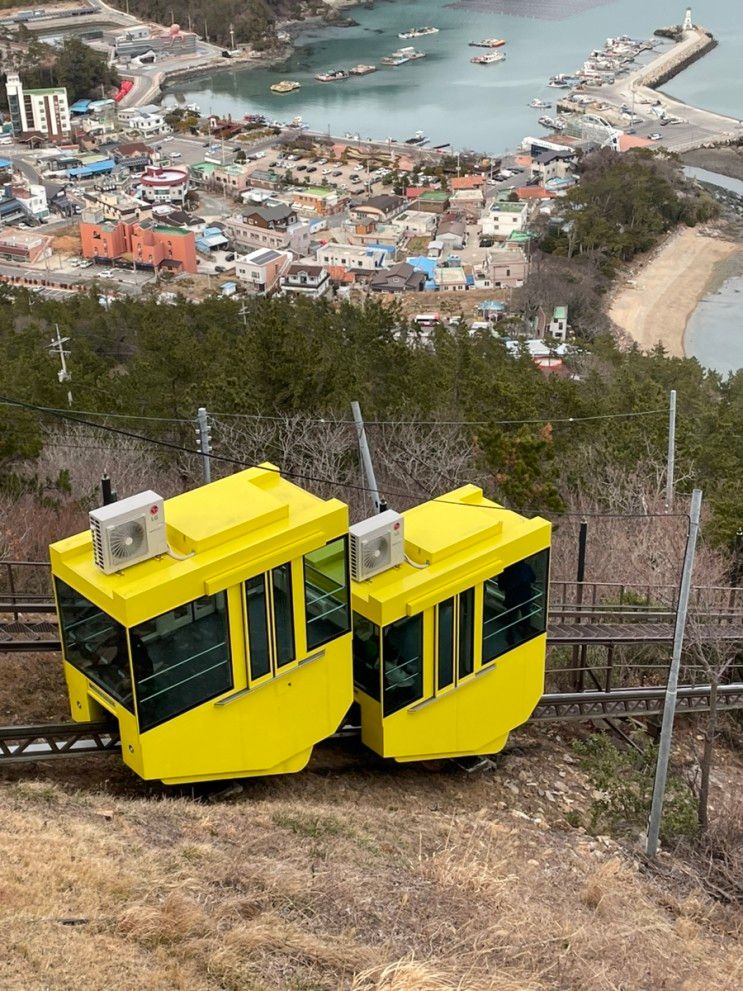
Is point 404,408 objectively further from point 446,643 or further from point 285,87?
point 285,87

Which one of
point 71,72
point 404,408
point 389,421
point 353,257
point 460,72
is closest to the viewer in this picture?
point 389,421

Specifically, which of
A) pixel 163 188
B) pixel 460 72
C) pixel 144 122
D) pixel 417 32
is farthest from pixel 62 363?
pixel 417 32

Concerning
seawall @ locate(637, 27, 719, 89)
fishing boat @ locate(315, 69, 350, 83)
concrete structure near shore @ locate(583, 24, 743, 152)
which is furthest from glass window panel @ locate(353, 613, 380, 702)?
fishing boat @ locate(315, 69, 350, 83)

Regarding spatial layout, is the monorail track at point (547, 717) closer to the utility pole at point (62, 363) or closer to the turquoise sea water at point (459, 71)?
the utility pole at point (62, 363)

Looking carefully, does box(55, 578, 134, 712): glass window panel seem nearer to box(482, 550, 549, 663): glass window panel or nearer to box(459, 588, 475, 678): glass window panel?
box(459, 588, 475, 678): glass window panel

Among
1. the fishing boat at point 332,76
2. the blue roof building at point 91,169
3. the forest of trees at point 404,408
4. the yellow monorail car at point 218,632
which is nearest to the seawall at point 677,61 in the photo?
the fishing boat at point 332,76

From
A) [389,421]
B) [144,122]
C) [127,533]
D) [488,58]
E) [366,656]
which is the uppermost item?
[127,533]
